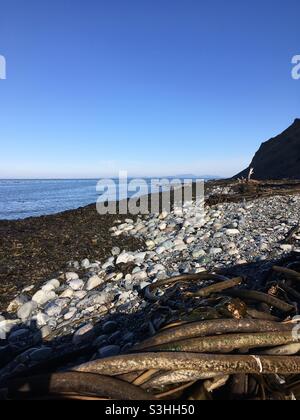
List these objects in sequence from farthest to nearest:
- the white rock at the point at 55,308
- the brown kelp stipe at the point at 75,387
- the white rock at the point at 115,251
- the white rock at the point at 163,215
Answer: the white rock at the point at 163,215 < the white rock at the point at 115,251 < the white rock at the point at 55,308 < the brown kelp stipe at the point at 75,387

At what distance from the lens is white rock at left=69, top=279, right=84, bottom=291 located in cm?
595

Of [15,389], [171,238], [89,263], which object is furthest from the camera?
[171,238]

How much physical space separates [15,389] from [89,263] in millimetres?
4967

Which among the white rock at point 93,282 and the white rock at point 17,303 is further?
the white rock at point 93,282

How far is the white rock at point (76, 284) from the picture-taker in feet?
19.5

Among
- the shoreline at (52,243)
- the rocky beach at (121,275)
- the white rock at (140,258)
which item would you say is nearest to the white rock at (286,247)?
the rocky beach at (121,275)

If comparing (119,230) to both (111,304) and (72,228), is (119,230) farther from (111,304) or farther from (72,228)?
(111,304)

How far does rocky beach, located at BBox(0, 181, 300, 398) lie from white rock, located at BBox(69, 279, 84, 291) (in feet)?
0.05

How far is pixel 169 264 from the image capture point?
646 cm

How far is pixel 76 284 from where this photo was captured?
6027 millimetres

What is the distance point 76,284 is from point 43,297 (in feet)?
1.88

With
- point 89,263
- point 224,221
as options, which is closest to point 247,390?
point 89,263

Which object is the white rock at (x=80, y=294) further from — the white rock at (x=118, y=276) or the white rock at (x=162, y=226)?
the white rock at (x=162, y=226)

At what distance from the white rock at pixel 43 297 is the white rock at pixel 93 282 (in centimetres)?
54
